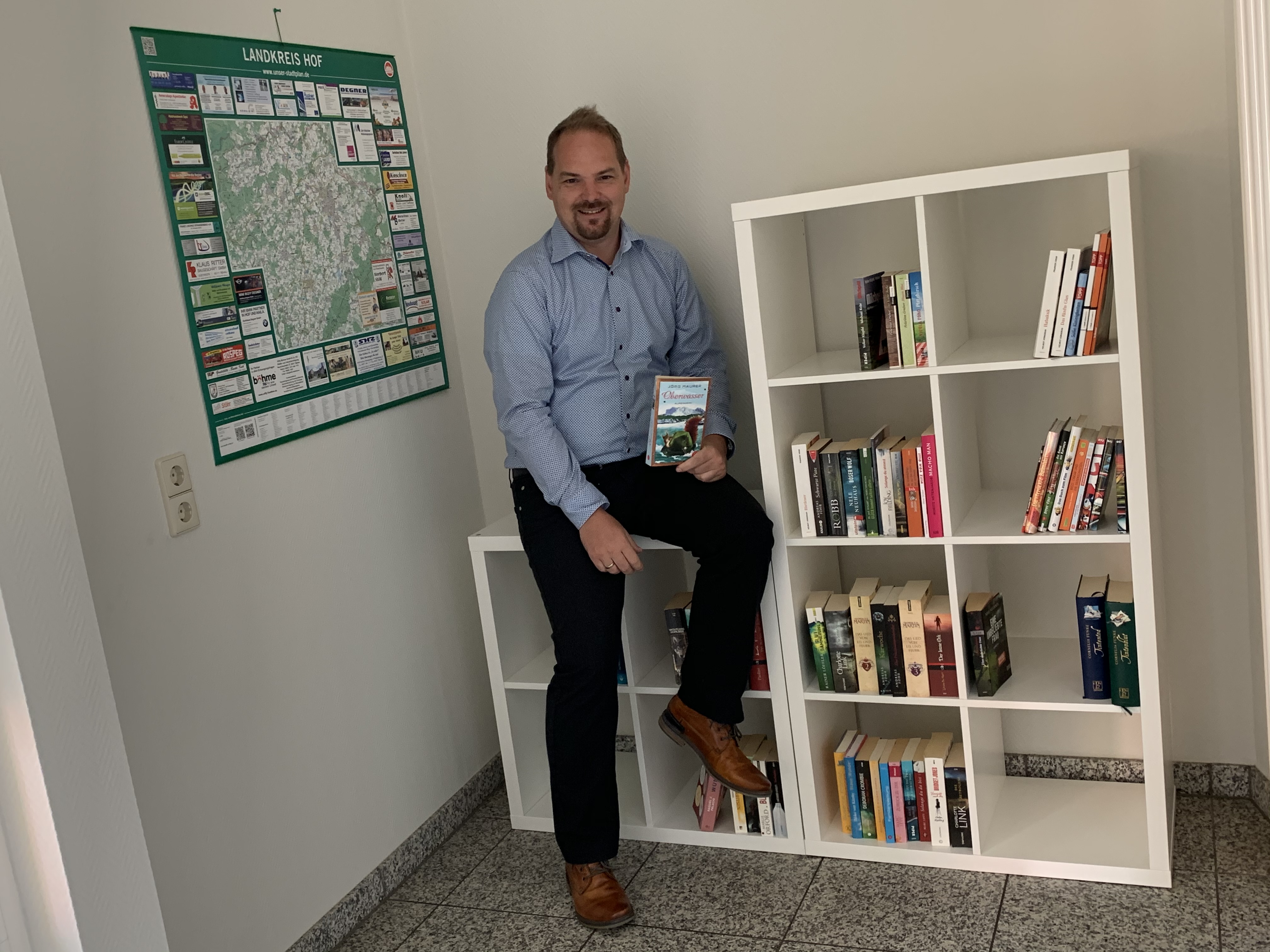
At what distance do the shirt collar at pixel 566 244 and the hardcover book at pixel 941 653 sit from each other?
3.52 feet

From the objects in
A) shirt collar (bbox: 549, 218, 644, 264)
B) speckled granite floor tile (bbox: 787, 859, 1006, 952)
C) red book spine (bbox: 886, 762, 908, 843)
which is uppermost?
shirt collar (bbox: 549, 218, 644, 264)

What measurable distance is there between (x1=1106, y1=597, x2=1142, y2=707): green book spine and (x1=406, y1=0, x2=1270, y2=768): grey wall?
380mm

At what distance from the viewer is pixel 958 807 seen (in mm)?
2488

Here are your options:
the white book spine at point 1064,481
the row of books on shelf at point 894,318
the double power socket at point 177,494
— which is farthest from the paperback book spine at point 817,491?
the double power socket at point 177,494

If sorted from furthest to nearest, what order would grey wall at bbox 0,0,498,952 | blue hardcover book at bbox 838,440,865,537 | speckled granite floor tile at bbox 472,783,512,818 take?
speckled granite floor tile at bbox 472,783,512,818
blue hardcover book at bbox 838,440,865,537
grey wall at bbox 0,0,498,952

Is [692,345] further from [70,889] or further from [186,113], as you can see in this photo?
[70,889]

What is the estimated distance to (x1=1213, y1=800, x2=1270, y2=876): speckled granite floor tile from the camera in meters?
2.33

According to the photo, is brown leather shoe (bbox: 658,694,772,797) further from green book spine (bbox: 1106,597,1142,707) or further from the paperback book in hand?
green book spine (bbox: 1106,597,1142,707)

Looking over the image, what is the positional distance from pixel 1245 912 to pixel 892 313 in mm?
1343

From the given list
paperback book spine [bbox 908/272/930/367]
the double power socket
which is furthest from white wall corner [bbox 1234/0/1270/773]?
the double power socket

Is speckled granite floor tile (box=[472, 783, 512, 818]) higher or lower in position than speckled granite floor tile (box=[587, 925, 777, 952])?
lower

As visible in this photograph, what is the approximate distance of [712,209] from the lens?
2844 millimetres

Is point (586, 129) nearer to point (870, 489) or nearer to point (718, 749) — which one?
point (870, 489)

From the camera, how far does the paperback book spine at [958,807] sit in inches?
97.5
